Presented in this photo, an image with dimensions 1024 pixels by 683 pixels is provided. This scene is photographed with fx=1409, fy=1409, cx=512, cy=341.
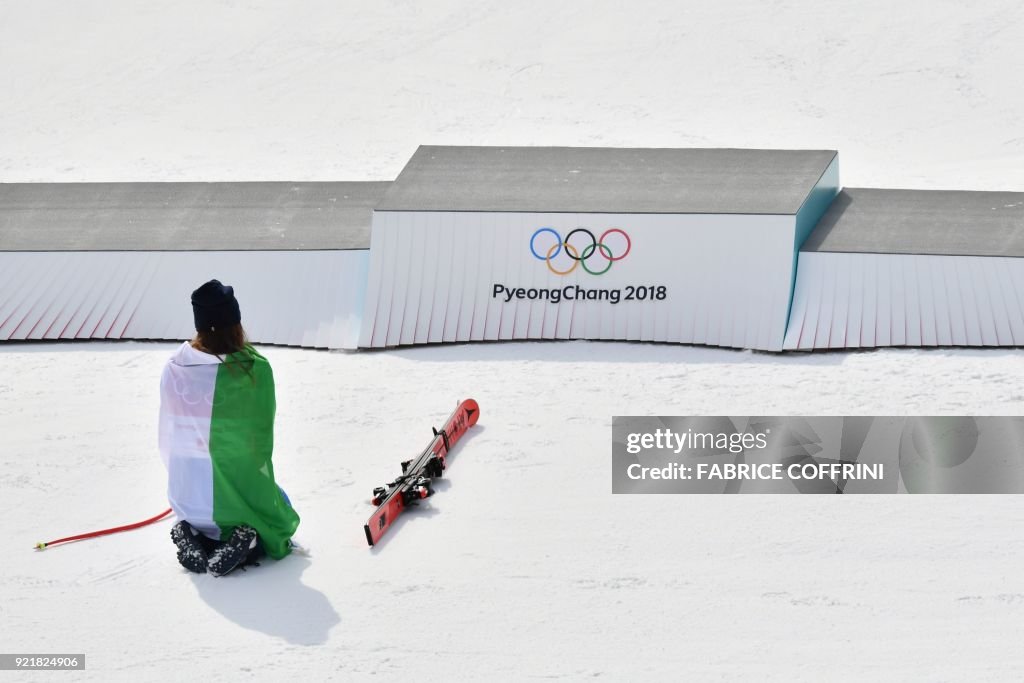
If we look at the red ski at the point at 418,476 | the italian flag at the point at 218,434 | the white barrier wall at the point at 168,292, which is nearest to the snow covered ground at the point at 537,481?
the red ski at the point at 418,476

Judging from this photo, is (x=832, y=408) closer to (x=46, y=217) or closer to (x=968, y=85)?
(x=46, y=217)

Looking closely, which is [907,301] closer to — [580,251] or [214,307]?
[580,251]

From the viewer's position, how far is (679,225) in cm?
1005

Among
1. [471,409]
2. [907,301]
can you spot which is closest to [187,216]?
[471,409]

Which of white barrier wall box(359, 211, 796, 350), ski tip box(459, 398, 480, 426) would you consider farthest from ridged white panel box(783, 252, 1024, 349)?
ski tip box(459, 398, 480, 426)

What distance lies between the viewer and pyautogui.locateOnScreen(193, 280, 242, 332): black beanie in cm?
610

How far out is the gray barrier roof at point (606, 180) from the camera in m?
10.3

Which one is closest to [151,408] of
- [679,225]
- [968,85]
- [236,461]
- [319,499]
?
[319,499]

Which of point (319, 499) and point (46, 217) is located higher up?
point (46, 217)

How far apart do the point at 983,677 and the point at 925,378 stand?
3758 millimetres

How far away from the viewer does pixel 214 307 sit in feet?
20.1

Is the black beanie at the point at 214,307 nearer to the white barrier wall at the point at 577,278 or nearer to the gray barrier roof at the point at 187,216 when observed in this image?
the white barrier wall at the point at 577,278

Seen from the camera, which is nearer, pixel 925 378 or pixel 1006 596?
pixel 1006 596

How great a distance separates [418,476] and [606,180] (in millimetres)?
4114
